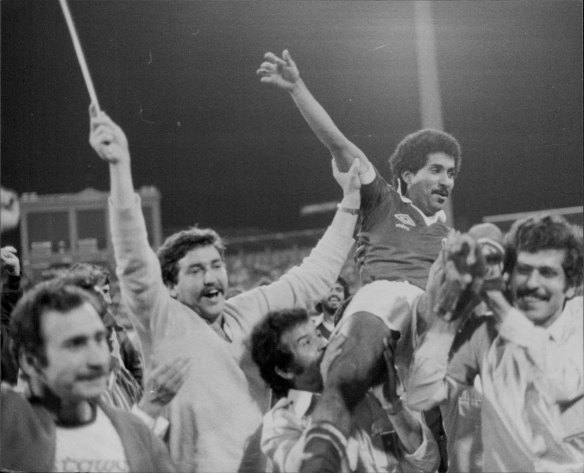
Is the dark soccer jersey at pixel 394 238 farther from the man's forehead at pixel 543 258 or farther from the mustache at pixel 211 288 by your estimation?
the mustache at pixel 211 288

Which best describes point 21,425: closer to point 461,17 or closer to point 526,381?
point 526,381

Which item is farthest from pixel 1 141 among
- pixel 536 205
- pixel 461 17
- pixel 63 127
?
pixel 536 205

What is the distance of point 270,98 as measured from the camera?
2.71m

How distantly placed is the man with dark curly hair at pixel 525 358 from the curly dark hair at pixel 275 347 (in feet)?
1.19

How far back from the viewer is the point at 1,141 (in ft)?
8.10

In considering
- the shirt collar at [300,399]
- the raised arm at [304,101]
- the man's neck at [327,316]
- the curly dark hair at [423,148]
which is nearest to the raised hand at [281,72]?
the raised arm at [304,101]

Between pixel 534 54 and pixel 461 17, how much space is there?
13.4 inches

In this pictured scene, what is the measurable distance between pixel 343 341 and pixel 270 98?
86 cm

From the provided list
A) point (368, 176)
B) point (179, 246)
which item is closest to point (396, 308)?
point (368, 176)

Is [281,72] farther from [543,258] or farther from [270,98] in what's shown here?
[543,258]

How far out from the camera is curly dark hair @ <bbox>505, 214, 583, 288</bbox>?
240cm

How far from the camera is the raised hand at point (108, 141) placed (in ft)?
7.41

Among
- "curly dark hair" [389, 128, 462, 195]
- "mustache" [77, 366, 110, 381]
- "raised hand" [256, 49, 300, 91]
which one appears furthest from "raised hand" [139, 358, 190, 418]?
"curly dark hair" [389, 128, 462, 195]

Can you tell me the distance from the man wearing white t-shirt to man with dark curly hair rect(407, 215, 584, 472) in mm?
828
